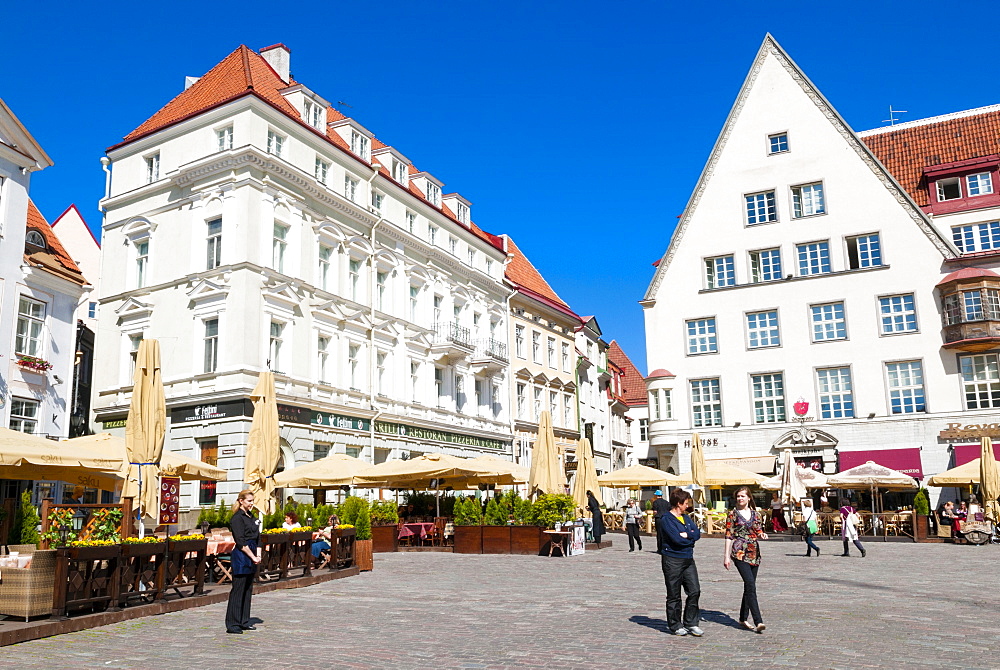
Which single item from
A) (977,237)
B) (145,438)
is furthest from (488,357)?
(145,438)

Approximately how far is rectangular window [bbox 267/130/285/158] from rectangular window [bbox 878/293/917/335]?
2583 cm

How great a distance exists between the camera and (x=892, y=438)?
3709 cm

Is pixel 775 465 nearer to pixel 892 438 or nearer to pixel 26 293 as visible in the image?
pixel 892 438

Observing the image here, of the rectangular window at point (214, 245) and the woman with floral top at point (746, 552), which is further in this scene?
the rectangular window at point (214, 245)

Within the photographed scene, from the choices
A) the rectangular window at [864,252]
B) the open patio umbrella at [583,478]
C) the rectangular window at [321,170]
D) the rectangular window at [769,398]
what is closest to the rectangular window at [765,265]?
the rectangular window at [864,252]

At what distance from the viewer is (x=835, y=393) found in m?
38.6

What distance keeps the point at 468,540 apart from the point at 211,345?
38.6 feet

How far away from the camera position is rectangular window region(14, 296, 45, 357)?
24.1 m

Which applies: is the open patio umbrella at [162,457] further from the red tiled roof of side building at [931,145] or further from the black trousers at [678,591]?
the red tiled roof of side building at [931,145]

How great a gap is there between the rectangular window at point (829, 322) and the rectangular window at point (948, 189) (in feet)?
23.7

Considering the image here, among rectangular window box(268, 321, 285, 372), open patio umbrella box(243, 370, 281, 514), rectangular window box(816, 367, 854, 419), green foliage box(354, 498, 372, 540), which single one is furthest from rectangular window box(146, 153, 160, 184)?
rectangular window box(816, 367, 854, 419)

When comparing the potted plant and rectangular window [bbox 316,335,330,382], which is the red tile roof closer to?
rectangular window [bbox 316,335,330,382]

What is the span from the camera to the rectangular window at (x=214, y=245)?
30.2 m

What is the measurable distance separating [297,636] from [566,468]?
39706 mm
